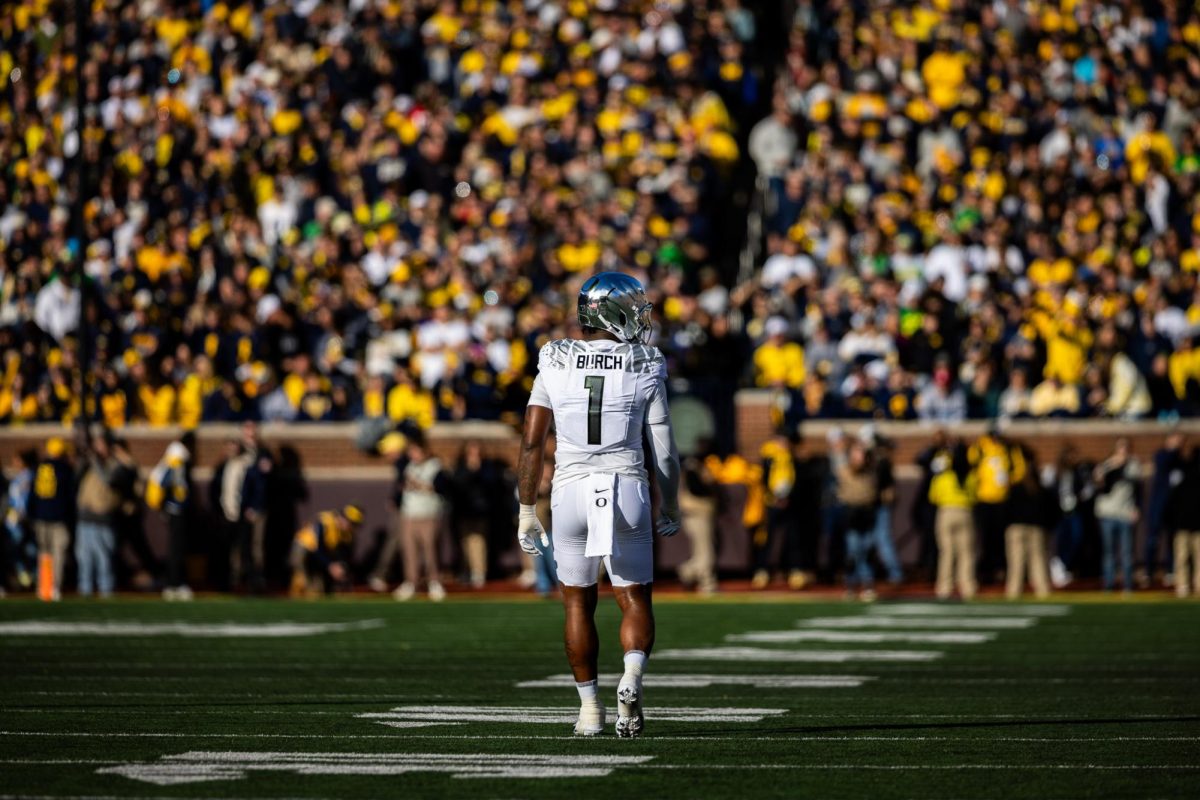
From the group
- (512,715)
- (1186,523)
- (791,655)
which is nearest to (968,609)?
(1186,523)

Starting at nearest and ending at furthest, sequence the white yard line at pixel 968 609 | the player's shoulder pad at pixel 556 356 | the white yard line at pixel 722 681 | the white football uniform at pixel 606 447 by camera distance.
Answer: the white football uniform at pixel 606 447 → the player's shoulder pad at pixel 556 356 → the white yard line at pixel 722 681 → the white yard line at pixel 968 609

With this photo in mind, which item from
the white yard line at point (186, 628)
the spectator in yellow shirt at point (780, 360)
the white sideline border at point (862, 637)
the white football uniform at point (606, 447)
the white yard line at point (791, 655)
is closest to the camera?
the white football uniform at point (606, 447)

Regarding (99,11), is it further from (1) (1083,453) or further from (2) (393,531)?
(1) (1083,453)

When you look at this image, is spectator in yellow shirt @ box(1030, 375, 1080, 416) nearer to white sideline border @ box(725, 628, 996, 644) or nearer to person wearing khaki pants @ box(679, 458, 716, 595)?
person wearing khaki pants @ box(679, 458, 716, 595)

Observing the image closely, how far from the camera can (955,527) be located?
21203 millimetres

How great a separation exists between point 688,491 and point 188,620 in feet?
20.5

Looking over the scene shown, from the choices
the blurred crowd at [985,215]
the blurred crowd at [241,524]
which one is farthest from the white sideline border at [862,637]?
the blurred crowd at [985,215]

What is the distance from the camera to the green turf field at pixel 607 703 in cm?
755

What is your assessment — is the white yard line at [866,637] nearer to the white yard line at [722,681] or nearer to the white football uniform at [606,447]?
the white yard line at [722,681]

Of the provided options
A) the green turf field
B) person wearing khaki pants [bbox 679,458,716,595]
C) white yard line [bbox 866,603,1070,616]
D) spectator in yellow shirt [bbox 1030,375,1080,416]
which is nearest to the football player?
the green turf field

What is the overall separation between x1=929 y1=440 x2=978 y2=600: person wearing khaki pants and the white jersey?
42.5 feet

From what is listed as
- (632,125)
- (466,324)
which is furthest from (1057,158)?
(466,324)

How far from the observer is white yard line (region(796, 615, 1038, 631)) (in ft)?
54.9

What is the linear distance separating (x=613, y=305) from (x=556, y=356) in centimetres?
31
